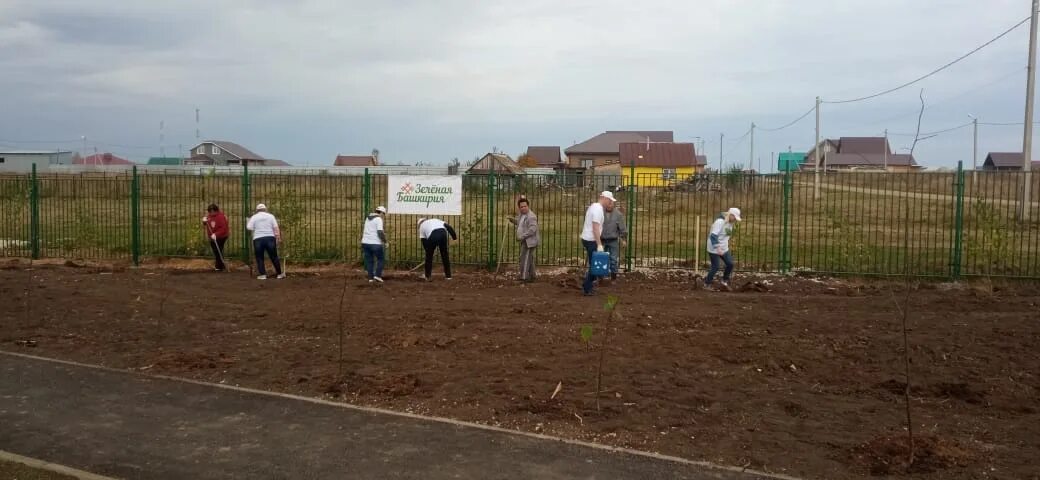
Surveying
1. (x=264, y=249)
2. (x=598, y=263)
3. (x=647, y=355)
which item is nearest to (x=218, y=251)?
(x=264, y=249)

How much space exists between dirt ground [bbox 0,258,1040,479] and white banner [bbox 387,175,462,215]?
2306mm

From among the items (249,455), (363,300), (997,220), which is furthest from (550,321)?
(997,220)

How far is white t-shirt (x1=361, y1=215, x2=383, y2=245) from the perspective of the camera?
14.1 meters

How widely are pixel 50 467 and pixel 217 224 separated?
10.8m

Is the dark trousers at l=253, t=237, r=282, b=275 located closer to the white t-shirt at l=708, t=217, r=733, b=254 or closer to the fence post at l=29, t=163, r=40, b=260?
the fence post at l=29, t=163, r=40, b=260

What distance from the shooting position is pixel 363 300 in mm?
12266

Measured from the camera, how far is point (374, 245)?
14.1 meters

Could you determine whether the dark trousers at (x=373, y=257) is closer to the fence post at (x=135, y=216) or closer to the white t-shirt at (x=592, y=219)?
the white t-shirt at (x=592, y=219)

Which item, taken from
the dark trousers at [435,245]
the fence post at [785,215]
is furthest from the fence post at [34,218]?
the fence post at [785,215]

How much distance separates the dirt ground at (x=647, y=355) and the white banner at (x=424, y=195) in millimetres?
2306

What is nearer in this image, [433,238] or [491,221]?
[433,238]

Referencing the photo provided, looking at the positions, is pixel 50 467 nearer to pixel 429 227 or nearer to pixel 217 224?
pixel 429 227

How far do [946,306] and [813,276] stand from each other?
3.00 meters

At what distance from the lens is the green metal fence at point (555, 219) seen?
1431cm
